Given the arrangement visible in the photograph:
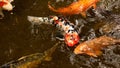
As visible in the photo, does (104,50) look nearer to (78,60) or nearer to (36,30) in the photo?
(78,60)

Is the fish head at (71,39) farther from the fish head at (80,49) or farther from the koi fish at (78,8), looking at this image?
the koi fish at (78,8)

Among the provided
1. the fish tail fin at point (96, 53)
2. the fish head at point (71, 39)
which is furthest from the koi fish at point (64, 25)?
the fish tail fin at point (96, 53)

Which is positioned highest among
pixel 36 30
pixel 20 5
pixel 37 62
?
pixel 20 5

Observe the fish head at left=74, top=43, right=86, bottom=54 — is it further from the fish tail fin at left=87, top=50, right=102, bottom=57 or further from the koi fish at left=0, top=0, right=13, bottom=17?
the koi fish at left=0, top=0, right=13, bottom=17

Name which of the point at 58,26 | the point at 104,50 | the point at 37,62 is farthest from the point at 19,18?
the point at 104,50

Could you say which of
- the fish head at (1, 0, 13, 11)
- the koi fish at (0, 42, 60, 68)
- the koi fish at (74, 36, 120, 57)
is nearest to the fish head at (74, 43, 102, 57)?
the koi fish at (74, 36, 120, 57)

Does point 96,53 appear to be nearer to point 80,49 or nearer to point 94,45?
point 94,45

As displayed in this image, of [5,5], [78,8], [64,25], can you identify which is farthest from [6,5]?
[78,8]
